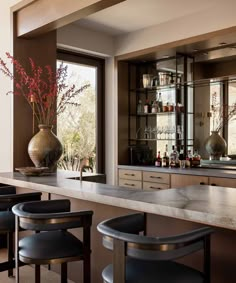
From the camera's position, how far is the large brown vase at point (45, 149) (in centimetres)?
322

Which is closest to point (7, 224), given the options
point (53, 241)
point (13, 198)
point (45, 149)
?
point (13, 198)

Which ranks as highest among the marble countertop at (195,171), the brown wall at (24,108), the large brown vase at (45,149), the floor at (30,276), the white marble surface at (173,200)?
the brown wall at (24,108)

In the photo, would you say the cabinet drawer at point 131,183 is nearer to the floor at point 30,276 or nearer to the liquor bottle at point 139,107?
the liquor bottle at point 139,107

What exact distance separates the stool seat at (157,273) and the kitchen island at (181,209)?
0.23m

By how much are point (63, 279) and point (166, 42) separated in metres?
3.15

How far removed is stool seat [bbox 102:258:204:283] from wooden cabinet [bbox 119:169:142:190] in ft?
Result: 9.57

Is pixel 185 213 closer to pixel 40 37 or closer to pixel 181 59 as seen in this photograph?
pixel 40 37

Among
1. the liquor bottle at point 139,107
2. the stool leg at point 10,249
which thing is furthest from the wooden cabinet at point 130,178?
the stool leg at point 10,249

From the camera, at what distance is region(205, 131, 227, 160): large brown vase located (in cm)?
451

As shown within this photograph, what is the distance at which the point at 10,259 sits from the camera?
297 centimetres

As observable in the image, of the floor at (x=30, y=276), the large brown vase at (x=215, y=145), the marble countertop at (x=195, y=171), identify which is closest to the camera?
the floor at (x=30, y=276)

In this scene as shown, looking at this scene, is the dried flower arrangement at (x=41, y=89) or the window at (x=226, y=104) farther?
the window at (x=226, y=104)

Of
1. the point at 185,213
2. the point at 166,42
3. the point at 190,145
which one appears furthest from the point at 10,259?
the point at 166,42

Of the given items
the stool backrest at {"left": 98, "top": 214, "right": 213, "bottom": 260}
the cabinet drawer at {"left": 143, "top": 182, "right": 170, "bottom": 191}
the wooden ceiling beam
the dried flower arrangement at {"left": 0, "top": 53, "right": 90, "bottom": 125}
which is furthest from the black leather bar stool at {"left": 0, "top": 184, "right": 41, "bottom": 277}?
the cabinet drawer at {"left": 143, "top": 182, "right": 170, "bottom": 191}
